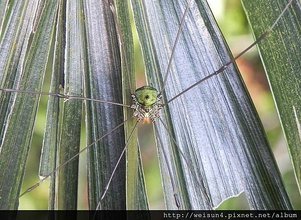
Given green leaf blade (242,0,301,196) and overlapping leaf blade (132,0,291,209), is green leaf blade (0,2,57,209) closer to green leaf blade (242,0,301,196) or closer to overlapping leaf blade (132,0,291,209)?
overlapping leaf blade (132,0,291,209)

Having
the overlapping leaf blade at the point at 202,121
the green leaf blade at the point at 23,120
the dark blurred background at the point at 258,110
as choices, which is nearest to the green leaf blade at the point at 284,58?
the overlapping leaf blade at the point at 202,121

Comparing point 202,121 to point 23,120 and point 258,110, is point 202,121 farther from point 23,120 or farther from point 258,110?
point 258,110

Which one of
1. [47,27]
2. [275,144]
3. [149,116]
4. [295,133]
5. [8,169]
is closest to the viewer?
[295,133]

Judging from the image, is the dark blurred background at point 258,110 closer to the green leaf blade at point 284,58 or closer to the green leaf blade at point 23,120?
the green leaf blade at point 23,120

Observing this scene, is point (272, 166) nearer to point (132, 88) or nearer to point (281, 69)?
point (281, 69)

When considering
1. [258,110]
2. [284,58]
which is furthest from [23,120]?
[258,110]

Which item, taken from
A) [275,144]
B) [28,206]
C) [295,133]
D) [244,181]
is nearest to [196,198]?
[244,181]

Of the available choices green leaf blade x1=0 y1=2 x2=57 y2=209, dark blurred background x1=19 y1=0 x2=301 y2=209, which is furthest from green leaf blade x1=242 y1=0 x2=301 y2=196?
dark blurred background x1=19 y1=0 x2=301 y2=209

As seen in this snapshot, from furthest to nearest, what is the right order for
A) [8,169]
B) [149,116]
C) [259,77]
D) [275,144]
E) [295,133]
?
[259,77] → [275,144] → [149,116] → [8,169] → [295,133]
